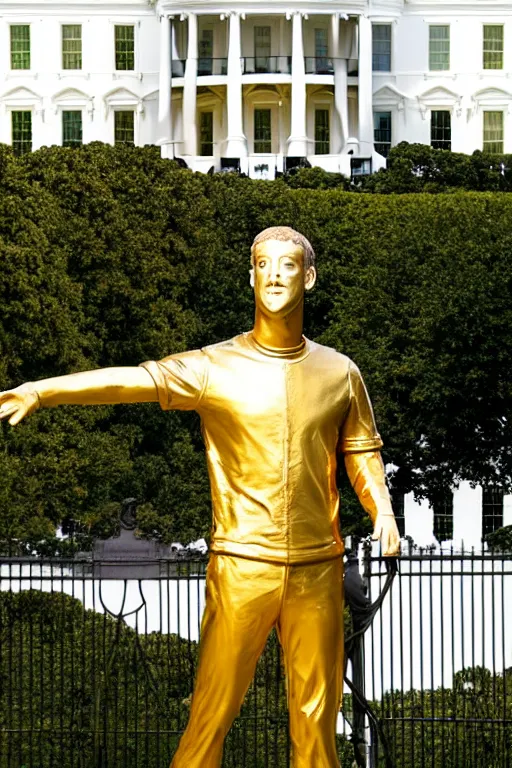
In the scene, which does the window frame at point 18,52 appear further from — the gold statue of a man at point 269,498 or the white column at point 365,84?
the gold statue of a man at point 269,498

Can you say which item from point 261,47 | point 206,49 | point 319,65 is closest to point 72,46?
point 206,49

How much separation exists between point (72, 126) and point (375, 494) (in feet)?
278

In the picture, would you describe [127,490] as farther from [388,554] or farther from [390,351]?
[388,554]

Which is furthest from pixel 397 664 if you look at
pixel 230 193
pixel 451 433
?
pixel 230 193

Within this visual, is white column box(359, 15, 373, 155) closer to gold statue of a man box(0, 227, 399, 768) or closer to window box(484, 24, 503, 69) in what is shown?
window box(484, 24, 503, 69)

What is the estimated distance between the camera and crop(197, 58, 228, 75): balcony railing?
9581 cm

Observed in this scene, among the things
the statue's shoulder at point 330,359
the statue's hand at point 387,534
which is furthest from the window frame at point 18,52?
the statue's hand at point 387,534

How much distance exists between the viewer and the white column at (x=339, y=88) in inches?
3659

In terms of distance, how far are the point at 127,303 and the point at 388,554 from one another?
31.1 m

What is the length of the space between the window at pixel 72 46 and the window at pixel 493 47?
14.5 meters

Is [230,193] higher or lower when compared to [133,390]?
higher

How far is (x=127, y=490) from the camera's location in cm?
4353

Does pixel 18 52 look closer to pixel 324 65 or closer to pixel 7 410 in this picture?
pixel 324 65

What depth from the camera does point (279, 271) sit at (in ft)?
49.6
